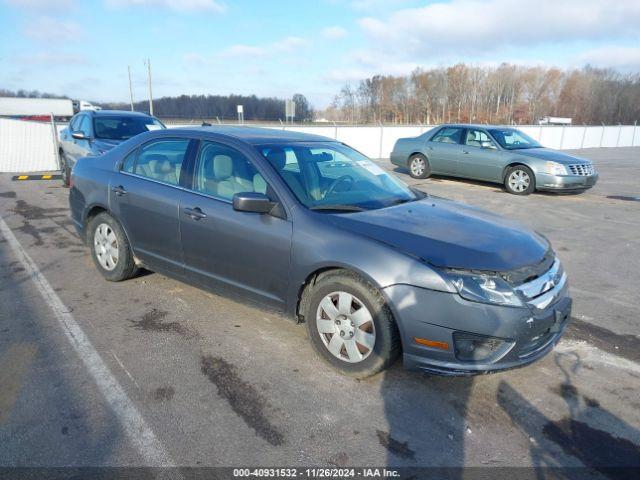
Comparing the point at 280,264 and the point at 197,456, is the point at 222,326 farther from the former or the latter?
the point at 197,456

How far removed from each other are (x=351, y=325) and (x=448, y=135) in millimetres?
10359

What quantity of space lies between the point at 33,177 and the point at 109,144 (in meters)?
4.83

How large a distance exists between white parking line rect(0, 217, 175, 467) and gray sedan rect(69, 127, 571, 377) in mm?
735

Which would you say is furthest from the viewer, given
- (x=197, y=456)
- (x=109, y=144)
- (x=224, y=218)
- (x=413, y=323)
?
(x=109, y=144)

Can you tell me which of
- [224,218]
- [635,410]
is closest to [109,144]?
[224,218]

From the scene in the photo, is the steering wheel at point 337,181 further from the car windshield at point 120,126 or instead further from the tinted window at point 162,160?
the car windshield at point 120,126

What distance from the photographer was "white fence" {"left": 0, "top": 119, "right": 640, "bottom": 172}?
1405cm

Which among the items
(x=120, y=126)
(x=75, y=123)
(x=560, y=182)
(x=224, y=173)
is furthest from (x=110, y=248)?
(x=560, y=182)

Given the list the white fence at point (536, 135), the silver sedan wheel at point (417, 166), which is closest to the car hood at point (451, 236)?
the silver sedan wheel at point (417, 166)

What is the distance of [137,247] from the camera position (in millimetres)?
4449

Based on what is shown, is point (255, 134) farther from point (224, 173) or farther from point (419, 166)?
point (419, 166)

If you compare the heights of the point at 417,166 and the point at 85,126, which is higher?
the point at 85,126

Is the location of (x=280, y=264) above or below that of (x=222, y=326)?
above

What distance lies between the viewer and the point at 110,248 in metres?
4.72
